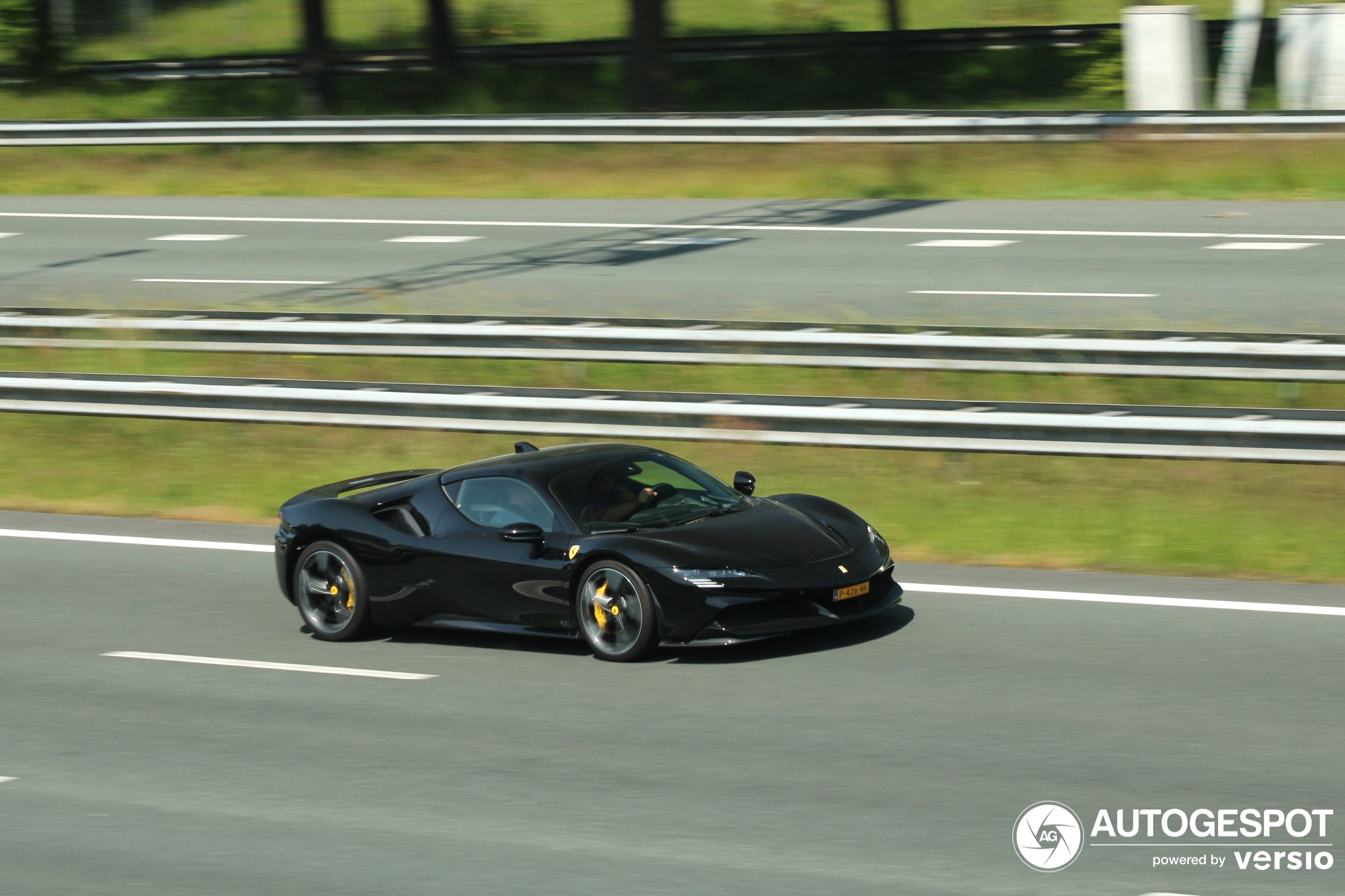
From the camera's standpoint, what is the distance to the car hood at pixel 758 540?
891 centimetres

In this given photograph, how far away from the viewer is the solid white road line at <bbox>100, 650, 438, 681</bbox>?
916cm

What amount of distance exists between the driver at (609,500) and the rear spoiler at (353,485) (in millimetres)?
1272

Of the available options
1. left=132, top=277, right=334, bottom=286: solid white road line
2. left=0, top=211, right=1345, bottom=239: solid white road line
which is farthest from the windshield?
left=0, top=211, right=1345, bottom=239: solid white road line

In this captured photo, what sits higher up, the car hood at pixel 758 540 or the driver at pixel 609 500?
the driver at pixel 609 500

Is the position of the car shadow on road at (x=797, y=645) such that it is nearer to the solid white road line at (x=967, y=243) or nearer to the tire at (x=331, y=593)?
the tire at (x=331, y=593)

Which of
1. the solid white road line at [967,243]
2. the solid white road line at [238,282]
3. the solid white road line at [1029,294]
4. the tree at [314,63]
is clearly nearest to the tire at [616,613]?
the solid white road line at [1029,294]

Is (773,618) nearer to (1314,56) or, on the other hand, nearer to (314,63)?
(1314,56)

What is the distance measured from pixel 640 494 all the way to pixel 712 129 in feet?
52.4

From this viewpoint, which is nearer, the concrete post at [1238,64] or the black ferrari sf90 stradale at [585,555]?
the black ferrari sf90 stradale at [585,555]

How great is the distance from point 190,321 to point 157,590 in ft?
17.3

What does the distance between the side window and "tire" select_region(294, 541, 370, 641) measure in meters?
0.72

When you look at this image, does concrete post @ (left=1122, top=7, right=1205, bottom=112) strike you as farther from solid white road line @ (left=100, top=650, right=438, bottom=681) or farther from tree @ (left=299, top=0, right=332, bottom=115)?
solid white road line @ (left=100, top=650, right=438, bottom=681)

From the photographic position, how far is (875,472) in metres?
12.6

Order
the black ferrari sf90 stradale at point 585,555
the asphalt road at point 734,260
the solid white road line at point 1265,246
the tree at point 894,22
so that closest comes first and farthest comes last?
the black ferrari sf90 stradale at point 585,555, the asphalt road at point 734,260, the solid white road line at point 1265,246, the tree at point 894,22
